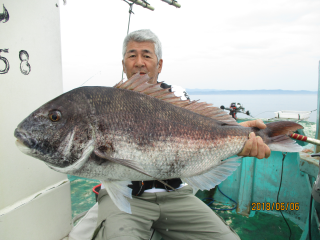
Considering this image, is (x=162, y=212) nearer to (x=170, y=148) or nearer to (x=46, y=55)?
(x=170, y=148)

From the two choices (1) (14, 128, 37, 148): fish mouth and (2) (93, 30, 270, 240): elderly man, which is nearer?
(1) (14, 128, 37, 148): fish mouth

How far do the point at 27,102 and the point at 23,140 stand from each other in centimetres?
88

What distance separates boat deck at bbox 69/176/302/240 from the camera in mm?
3029

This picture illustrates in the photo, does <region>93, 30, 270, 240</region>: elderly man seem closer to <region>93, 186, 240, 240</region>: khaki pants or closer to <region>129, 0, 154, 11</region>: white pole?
<region>93, 186, 240, 240</region>: khaki pants

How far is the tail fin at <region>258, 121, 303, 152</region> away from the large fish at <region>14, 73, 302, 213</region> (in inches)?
0.5

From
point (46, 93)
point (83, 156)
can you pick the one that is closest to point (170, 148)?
point (83, 156)

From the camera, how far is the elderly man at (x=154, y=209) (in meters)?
1.85

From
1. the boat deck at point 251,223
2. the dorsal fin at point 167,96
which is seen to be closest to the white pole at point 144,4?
the dorsal fin at point 167,96

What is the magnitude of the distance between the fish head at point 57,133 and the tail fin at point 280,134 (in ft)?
5.10

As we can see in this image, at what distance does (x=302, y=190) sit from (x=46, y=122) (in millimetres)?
4086

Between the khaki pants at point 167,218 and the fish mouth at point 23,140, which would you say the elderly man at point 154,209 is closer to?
the khaki pants at point 167,218

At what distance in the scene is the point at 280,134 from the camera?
6.00 feet
